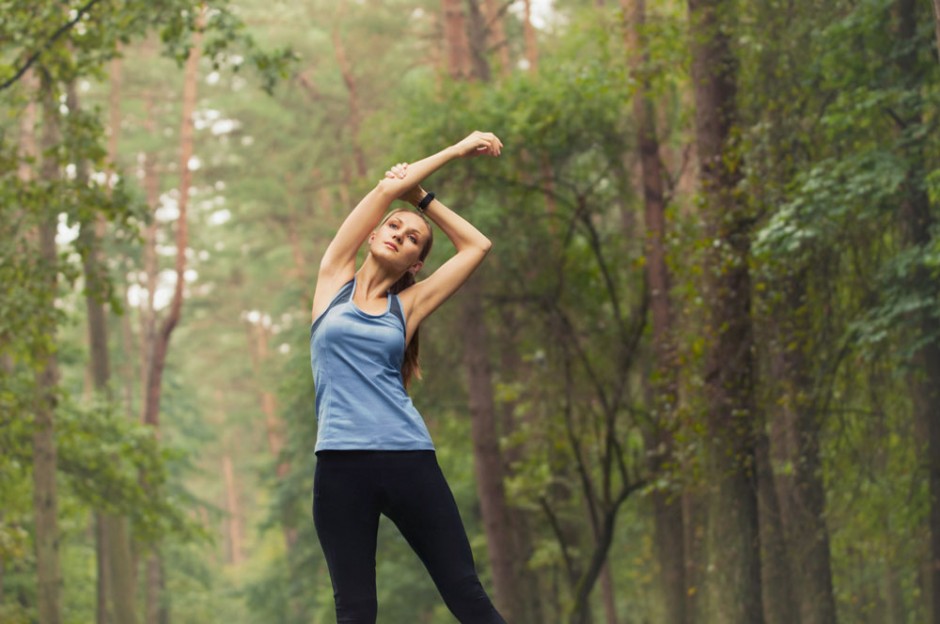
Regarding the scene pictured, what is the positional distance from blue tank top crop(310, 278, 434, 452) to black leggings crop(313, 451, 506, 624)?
4 centimetres

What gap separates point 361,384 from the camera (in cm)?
424

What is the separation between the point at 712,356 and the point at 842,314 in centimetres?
120

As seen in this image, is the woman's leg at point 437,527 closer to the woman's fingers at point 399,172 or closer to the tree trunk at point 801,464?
the woman's fingers at point 399,172

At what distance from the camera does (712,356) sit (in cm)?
1249

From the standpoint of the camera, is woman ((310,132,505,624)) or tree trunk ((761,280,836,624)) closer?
woman ((310,132,505,624))

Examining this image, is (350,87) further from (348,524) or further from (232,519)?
(232,519)

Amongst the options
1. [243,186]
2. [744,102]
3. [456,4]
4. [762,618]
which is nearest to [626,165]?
[456,4]

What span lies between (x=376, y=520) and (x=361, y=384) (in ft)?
1.37

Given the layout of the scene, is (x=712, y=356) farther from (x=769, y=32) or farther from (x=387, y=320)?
(x=387, y=320)

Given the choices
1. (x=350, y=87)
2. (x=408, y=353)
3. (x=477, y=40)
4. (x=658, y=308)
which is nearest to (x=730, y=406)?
(x=658, y=308)

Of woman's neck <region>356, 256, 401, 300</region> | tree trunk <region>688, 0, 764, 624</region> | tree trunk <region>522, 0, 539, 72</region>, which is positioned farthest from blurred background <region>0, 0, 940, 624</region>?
woman's neck <region>356, 256, 401, 300</region>

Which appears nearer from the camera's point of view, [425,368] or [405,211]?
[405,211]

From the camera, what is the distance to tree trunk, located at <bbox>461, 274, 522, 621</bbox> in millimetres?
20625

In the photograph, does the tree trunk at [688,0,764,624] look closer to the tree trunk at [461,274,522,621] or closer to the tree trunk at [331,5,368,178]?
the tree trunk at [461,274,522,621]
